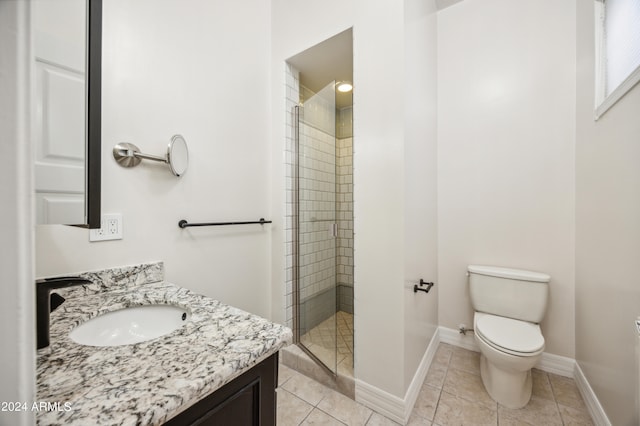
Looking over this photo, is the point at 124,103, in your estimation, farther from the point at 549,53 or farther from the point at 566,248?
the point at 566,248

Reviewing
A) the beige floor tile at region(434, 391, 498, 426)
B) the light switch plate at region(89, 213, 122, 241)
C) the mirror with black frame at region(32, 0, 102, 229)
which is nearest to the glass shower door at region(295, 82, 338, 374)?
the beige floor tile at region(434, 391, 498, 426)

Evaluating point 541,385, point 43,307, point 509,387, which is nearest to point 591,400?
point 541,385

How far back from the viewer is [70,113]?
80 cm

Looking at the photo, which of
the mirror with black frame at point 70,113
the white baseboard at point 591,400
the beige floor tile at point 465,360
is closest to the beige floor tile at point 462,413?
the beige floor tile at point 465,360

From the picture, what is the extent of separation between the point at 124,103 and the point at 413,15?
1.67 meters

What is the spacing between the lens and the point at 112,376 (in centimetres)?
53

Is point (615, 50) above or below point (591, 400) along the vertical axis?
above

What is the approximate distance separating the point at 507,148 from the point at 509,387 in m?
1.65

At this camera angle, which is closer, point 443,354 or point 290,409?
point 290,409

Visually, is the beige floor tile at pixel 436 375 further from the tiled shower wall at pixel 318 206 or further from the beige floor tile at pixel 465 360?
the tiled shower wall at pixel 318 206

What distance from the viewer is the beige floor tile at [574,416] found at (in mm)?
1361

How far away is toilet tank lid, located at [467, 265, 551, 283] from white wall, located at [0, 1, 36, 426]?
7.48 ft

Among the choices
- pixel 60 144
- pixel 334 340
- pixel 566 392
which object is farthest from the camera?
pixel 334 340

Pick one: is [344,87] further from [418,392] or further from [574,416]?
[574,416]
